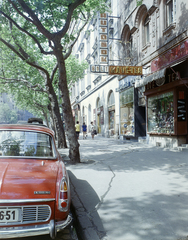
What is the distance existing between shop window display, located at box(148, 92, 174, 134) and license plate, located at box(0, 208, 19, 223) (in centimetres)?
988

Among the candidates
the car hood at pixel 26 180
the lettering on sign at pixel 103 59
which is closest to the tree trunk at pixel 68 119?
the car hood at pixel 26 180

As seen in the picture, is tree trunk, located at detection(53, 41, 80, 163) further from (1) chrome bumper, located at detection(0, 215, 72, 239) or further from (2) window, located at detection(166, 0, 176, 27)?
(2) window, located at detection(166, 0, 176, 27)

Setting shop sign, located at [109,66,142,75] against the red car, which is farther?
shop sign, located at [109,66,142,75]

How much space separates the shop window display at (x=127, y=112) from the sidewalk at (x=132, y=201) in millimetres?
9111

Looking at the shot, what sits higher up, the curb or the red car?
the red car

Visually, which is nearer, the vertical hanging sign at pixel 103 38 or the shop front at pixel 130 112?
the vertical hanging sign at pixel 103 38

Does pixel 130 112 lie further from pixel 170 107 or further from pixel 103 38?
pixel 103 38

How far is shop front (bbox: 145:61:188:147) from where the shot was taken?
10570 millimetres

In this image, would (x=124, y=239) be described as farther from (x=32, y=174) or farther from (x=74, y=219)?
(x=32, y=174)

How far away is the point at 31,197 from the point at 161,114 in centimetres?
1086

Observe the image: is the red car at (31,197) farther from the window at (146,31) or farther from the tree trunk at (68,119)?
the window at (146,31)

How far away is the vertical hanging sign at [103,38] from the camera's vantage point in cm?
1560

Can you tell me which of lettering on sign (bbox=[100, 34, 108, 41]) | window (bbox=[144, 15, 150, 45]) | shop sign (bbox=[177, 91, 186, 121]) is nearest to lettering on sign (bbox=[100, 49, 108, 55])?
lettering on sign (bbox=[100, 34, 108, 41])

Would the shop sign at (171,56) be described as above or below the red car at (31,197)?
above
